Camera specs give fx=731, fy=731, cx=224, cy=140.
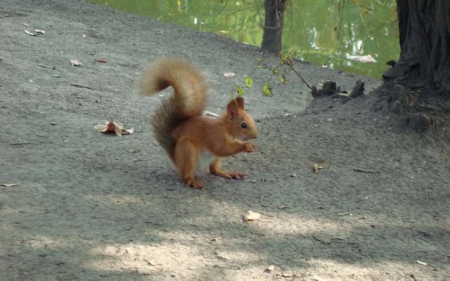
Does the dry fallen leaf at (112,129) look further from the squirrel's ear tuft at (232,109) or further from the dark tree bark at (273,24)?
the dark tree bark at (273,24)

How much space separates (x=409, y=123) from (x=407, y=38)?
34.4 inches

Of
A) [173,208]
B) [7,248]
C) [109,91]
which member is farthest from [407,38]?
[7,248]

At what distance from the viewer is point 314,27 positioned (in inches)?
610

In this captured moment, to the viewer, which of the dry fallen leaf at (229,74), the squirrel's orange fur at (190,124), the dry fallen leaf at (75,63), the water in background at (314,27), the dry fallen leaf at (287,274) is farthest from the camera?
the water in background at (314,27)

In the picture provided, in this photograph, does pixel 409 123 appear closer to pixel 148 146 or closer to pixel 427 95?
pixel 427 95

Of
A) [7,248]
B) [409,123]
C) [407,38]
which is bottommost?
[7,248]

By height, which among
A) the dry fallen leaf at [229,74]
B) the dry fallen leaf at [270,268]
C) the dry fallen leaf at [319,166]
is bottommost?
the dry fallen leaf at [270,268]

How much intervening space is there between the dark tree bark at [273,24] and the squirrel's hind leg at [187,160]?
22.0ft

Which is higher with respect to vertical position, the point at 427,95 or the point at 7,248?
the point at 427,95

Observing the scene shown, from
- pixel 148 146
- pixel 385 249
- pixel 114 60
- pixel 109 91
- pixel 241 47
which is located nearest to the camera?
pixel 385 249

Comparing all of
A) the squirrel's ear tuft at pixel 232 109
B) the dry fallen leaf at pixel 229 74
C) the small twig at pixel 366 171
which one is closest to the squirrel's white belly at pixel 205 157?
the squirrel's ear tuft at pixel 232 109

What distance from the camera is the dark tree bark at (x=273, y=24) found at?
37.2 ft

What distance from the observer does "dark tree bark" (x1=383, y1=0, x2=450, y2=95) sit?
5.87 meters

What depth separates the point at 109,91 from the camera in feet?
26.5
